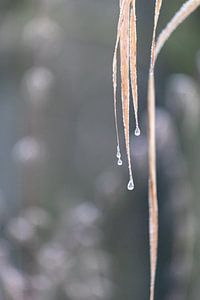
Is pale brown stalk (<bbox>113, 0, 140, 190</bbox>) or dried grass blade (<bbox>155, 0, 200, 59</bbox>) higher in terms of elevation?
dried grass blade (<bbox>155, 0, 200, 59</bbox>)

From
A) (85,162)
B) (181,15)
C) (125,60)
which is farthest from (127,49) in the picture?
(85,162)

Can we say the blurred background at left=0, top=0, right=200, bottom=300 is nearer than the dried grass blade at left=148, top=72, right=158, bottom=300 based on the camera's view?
No

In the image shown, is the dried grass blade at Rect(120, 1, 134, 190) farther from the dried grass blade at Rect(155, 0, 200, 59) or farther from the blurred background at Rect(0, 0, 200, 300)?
the blurred background at Rect(0, 0, 200, 300)

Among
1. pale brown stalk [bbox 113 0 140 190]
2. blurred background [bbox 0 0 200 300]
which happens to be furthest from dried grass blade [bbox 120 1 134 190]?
blurred background [bbox 0 0 200 300]

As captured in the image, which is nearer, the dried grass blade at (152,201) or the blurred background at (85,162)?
the dried grass blade at (152,201)

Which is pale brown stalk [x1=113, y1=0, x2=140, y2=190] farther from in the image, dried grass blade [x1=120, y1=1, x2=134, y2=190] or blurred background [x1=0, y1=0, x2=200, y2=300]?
blurred background [x1=0, y1=0, x2=200, y2=300]

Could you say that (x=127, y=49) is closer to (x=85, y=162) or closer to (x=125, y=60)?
(x=125, y=60)

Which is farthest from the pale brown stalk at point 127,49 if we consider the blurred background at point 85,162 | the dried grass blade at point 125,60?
the blurred background at point 85,162

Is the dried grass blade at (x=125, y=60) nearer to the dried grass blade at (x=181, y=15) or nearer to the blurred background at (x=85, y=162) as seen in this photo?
the dried grass blade at (x=181, y=15)
